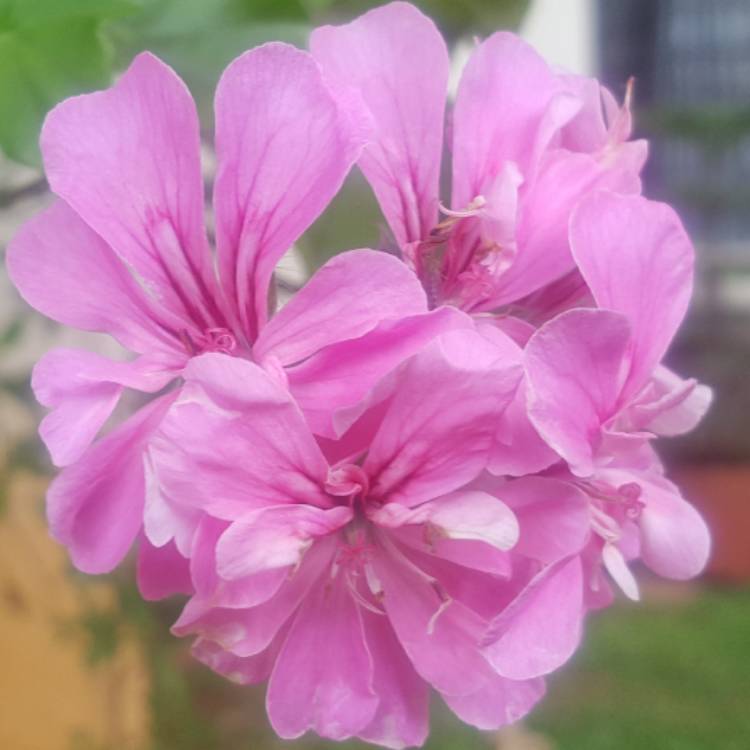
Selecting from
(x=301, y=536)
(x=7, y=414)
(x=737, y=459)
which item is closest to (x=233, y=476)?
(x=301, y=536)

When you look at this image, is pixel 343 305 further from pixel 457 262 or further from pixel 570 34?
pixel 570 34

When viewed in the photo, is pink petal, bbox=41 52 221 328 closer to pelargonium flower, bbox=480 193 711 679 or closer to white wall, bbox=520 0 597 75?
pelargonium flower, bbox=480 193 711 679

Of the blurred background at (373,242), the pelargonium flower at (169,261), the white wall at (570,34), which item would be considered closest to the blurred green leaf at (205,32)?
the blurred background at (373,242)

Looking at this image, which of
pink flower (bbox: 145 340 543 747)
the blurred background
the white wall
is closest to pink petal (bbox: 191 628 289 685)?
pink flower (bbox: 145 340 543 747)

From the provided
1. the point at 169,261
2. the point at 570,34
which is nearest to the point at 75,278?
the point at 169,261

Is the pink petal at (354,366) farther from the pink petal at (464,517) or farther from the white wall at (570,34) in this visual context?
the white wall at (570,34)
